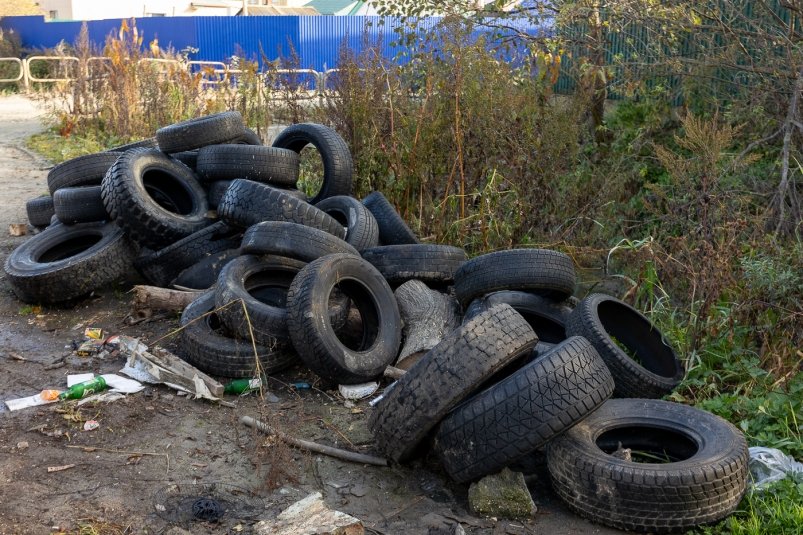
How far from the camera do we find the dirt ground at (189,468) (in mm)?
4000

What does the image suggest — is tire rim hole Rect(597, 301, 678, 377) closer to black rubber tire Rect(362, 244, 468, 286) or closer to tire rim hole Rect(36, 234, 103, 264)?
black rubber tire Rect(362, 244, 468, 286)

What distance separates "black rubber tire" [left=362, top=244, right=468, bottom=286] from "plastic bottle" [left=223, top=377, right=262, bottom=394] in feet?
5.05

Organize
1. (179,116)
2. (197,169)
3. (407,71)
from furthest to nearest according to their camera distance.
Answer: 1. (179,116)
2. (407,71)
3. (197,169)

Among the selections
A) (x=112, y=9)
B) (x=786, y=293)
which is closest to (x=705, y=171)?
(x=786, y=293)

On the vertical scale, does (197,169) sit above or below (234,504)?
above

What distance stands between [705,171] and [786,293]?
1135 mm

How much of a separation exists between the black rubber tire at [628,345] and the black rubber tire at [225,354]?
2039 millimetres

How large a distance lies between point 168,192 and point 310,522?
5.16 meters

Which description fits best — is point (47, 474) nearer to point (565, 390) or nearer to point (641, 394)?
point (565, 390)

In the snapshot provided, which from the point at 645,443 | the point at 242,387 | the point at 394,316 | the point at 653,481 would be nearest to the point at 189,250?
the point at 242,387

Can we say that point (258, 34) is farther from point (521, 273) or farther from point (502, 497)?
point (502, 497)

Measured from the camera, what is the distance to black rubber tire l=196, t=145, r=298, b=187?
7602 millimetres

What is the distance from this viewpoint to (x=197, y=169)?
7.89 m

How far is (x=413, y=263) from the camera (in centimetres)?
665
